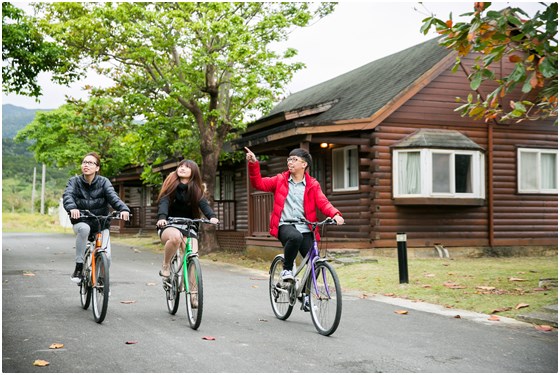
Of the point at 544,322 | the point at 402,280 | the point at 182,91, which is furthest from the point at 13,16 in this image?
the point at 544,322

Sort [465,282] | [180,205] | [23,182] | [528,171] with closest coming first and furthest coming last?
1. [180,205]
2. [465,282]
3. [528,171]
4. [23,182]

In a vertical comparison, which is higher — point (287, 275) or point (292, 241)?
point (292, 241)

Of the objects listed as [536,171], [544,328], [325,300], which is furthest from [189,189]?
[536,171]

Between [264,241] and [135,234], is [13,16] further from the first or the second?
[135,234]

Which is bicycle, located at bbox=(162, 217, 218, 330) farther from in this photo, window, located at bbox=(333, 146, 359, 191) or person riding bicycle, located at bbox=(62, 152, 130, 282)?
window, located at bbox=(333, 146, 359, 191)

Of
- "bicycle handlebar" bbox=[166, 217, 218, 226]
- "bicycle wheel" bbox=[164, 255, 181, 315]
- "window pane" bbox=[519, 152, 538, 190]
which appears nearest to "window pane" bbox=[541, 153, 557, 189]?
"window pane" bbox=[519, 152, 538, 190]

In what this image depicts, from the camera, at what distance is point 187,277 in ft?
26.2

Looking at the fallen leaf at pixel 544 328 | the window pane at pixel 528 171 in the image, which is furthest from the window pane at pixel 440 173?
the fallen leaf at pixel 544 328

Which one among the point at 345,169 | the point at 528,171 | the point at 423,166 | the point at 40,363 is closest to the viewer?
the point at 40,363

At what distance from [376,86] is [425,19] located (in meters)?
12.2

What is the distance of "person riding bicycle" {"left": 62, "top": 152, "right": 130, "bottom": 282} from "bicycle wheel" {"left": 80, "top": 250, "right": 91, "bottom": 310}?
0.07 m

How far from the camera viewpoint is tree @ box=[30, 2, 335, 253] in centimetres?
1962

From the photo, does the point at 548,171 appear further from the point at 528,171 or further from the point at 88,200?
the point at 88,200

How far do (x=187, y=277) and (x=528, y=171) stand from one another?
15.1m
